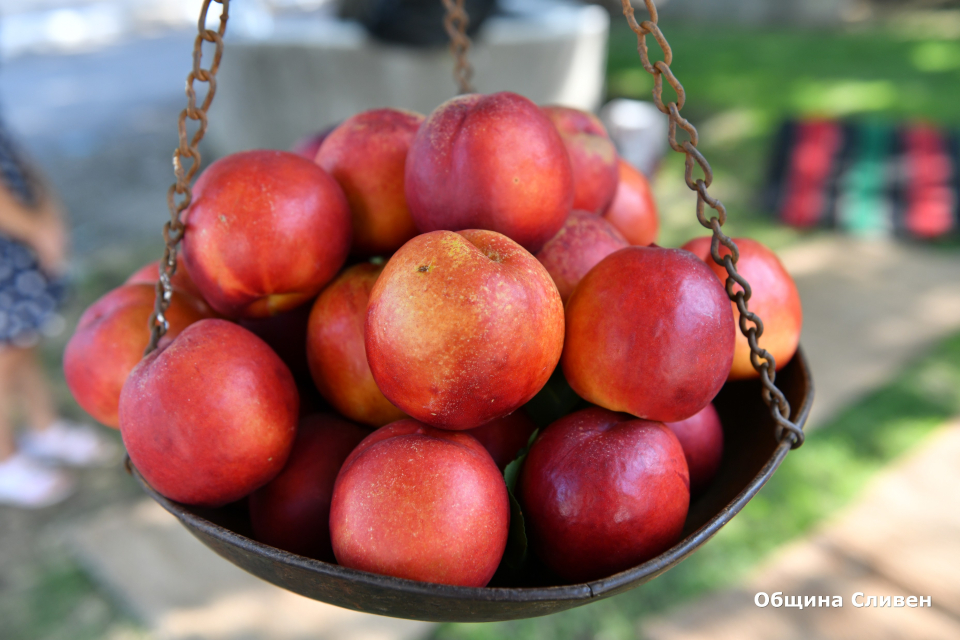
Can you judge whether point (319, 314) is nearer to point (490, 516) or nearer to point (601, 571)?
point (490, 516)

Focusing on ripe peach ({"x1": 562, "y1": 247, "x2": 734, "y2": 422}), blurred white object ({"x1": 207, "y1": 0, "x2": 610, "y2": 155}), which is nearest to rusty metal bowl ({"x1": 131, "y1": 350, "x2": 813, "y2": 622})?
ripe peach ({"x1": 562, "y1": 247, "x2": 734, "y2": 422})

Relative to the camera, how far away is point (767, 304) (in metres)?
0.93

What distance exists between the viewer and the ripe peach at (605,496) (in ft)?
2.48

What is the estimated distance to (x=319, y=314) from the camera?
3.04ft

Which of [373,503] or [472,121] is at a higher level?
[472,121]

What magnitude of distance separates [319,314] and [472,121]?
0.32m

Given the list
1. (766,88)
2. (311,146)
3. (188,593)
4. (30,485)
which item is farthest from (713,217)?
(766,88)

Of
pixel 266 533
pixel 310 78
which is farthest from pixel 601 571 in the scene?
pixel 310 78

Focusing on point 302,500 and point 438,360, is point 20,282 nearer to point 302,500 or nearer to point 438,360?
point 302,500

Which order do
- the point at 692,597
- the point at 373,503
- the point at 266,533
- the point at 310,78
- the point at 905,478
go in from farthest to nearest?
the point at 310,78, the point at 905,478, the point at 692,597, the point at 266,533, the point at 373,503

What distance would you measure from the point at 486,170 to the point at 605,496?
41 cm

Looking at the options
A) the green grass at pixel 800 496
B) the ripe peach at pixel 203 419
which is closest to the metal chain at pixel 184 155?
the ripe peach at pixel 203 419

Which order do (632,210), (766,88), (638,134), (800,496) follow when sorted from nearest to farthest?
(632,210)
(800,496)
(638,134)
(766,88)

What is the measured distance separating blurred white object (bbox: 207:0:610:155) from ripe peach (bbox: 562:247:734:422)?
3.20 metres
